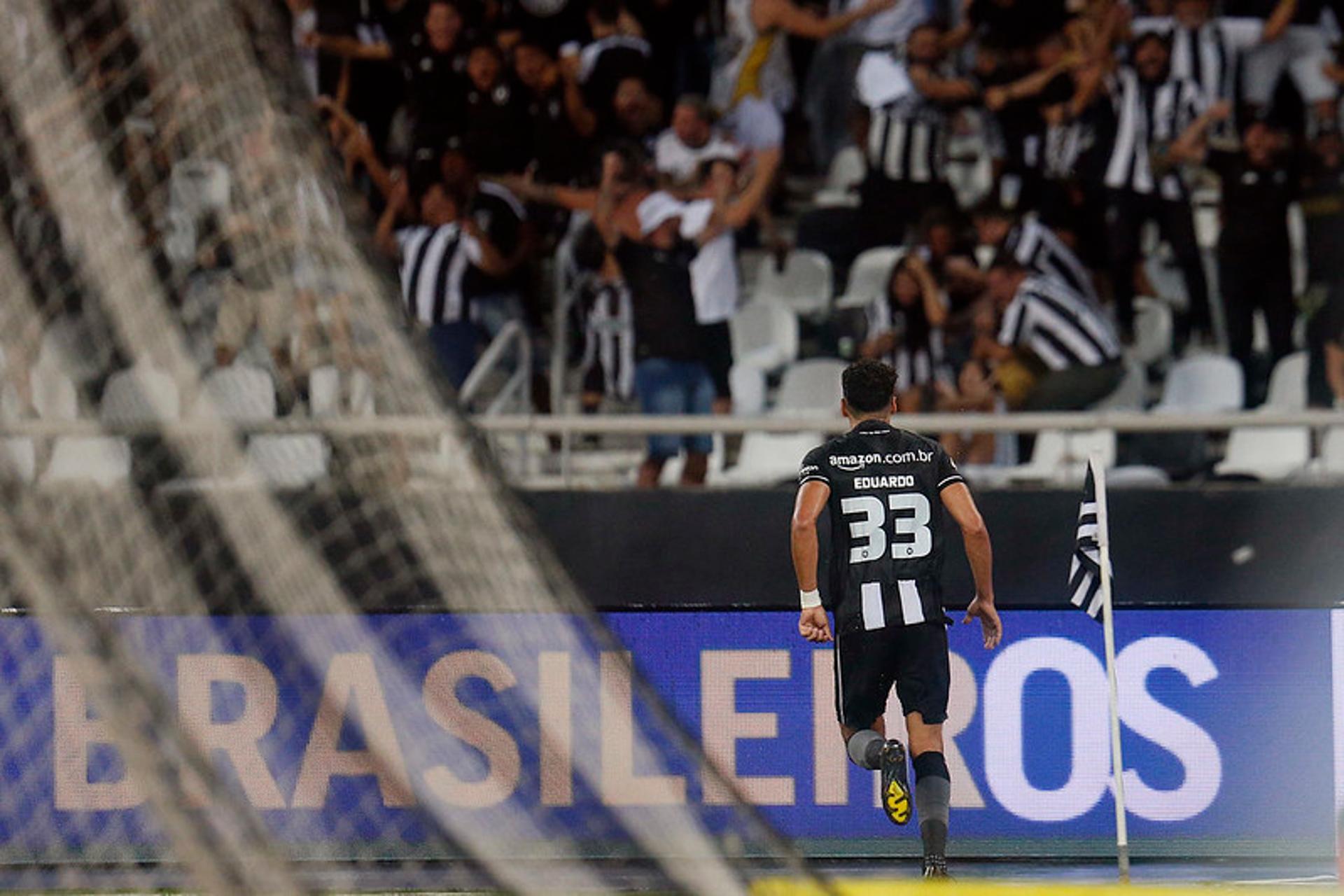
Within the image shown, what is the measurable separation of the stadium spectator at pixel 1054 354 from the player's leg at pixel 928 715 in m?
3.14

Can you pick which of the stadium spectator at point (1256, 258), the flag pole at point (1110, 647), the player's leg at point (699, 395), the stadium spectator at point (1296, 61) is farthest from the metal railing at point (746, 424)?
the stadium spectator at point (1296, 61)

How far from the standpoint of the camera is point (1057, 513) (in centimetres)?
831

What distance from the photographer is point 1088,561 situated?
24.6 ft

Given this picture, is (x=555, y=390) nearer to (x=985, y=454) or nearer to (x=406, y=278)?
(x=406, y=278)

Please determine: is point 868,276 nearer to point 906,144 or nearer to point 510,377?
point 906,144

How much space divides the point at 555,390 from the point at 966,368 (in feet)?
6.54

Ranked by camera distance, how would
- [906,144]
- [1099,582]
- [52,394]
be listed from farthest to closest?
[906,144]
[52,394]
[1099,582]

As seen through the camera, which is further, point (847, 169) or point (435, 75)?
point (847, 169)

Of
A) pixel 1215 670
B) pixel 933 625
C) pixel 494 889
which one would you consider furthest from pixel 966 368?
pixel 494 889

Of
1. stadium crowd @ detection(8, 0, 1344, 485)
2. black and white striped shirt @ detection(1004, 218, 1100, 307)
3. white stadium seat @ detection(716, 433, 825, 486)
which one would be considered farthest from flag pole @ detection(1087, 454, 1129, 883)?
black and white striped shirt @ detection(1004, 218, 1100, 307)

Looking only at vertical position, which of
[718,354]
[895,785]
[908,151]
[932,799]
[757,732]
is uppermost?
[908,151]

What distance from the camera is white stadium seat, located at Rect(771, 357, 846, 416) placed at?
401 inches

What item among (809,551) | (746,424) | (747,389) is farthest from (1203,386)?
(809,551)

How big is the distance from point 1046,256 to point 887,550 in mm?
3930
